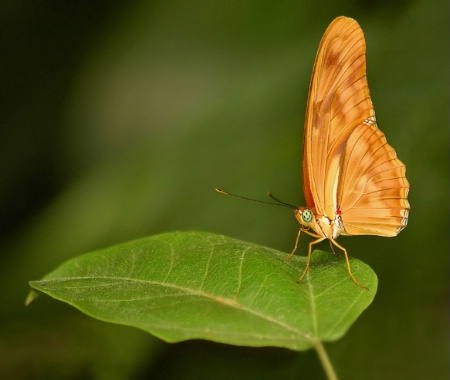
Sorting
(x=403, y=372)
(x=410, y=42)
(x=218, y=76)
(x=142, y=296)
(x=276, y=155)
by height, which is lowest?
(x=403, y=372)

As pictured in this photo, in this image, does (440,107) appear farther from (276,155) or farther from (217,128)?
(217,128)

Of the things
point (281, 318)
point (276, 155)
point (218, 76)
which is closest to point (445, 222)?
point (276, 155)

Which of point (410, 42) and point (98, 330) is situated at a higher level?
point (410, 42)

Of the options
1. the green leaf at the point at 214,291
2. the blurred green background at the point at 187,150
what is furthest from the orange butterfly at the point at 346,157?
the blurred green background at the point at 187,150

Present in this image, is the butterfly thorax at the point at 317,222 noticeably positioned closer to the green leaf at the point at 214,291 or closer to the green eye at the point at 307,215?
the green eye at the point at 307,215

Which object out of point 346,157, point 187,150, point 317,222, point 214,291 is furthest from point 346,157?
point 187,150

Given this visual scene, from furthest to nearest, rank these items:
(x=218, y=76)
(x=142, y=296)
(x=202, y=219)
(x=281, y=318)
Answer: (x=218, y=76) < (x=202, y=219) < (x=142, y=296) < (x=281, y=318)

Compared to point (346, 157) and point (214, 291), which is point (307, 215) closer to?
point (346, 157)
